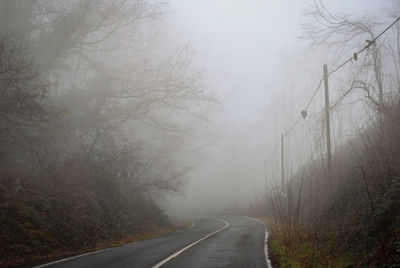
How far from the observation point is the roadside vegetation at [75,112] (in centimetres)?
1265

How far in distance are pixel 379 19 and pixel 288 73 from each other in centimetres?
2513

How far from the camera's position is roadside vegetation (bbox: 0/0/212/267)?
12648mm

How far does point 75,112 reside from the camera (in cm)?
1902

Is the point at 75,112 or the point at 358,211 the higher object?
the point at 75,112

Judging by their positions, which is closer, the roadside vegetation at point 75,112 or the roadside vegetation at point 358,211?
the roadside vegetation at point 358,211

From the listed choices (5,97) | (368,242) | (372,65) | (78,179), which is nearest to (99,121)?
(78,179)

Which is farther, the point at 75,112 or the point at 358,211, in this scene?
the point at 75,112

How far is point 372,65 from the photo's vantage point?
15.3 metres

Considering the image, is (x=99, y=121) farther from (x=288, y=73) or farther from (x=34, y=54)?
(x=288, y=73)

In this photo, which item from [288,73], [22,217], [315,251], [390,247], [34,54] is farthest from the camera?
[288,73]

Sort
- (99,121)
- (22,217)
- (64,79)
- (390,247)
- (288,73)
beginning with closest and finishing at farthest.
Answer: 1. (390,247)
2. (22,217)
3. (99,121)
4. (64,79)
5. (288,73)

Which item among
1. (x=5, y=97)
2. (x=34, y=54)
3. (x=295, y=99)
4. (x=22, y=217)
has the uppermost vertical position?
(x=295, y=99)

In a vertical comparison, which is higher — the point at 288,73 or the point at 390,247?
the point at 288,73

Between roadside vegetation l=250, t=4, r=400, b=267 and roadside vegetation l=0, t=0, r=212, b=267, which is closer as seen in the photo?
roadside vegetation l=250, t=4, r=400, b=267
